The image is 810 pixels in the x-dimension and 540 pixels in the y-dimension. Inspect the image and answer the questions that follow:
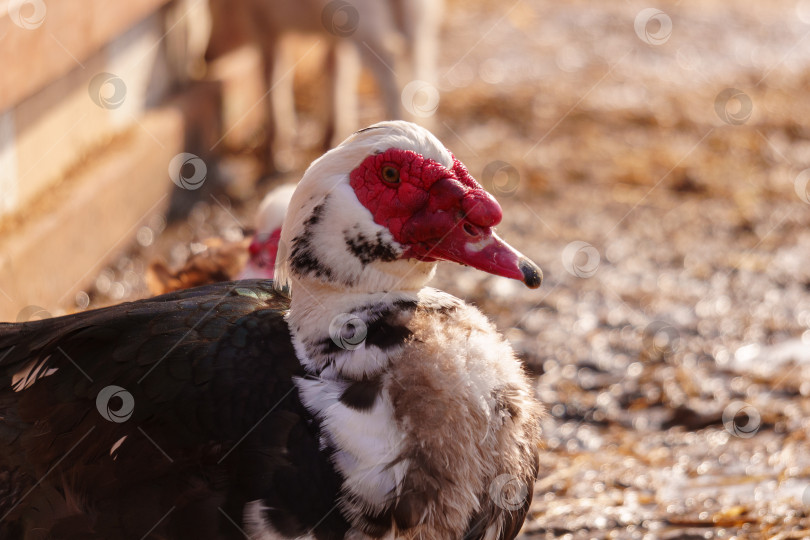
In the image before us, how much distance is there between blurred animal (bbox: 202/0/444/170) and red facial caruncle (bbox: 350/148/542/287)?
3.81 meters

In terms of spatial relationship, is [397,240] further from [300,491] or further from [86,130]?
[86,130]

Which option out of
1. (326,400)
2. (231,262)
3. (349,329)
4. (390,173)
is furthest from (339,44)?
(326,400)

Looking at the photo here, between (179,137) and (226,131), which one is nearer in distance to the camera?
(179,137)

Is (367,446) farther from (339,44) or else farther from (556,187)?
(339,44)

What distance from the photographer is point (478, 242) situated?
2.27m

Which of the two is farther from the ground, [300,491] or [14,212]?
[14,212]

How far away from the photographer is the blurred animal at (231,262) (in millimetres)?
3494

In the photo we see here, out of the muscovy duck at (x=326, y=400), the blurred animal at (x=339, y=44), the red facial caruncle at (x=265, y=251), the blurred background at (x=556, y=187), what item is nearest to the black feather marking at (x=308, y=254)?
the muscovy duck at (x=326, y=400)

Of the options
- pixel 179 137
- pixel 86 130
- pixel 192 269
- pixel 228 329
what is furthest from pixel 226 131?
pixel 228 329

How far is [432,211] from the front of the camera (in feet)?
7.44

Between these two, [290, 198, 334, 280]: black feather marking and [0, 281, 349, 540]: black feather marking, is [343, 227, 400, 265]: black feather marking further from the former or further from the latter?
[0, 281, 349, 540]: black feather marking

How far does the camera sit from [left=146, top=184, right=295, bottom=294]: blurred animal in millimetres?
3494

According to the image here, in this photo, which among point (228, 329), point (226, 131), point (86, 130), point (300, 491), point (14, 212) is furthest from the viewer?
point (226, 131)

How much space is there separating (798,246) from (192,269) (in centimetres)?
343
